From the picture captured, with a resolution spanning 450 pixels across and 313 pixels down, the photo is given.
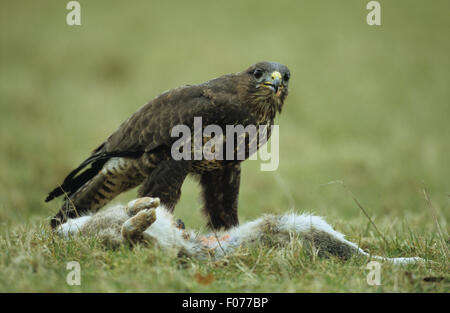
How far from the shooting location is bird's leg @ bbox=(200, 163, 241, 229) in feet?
14.6

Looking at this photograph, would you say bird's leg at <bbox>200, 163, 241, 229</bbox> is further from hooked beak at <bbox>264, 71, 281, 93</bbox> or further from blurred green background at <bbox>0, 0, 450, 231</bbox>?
blurred green background at <bbox>0, 0, 450, 231</bbox>

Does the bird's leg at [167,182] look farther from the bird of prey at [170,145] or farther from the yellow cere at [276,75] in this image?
the yellow cere at [276,75]

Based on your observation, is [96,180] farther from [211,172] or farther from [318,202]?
[318,202]

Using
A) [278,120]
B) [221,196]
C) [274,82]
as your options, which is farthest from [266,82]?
[278,120]

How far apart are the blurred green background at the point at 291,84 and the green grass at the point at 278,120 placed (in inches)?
1.7

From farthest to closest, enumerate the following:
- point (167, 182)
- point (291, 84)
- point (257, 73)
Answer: point (291, 84), point (257, 73), point (167, 182)

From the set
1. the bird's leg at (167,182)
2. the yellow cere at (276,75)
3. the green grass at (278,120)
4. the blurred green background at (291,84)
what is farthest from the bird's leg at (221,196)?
the blurred green background at (291,84)

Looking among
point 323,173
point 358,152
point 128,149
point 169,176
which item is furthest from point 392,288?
point 358,152

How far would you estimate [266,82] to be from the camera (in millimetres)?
4043

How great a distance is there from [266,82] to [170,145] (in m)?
0.93

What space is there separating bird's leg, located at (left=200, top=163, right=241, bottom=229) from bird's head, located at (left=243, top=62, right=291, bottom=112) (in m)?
0.70

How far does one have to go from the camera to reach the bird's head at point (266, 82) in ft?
13.2

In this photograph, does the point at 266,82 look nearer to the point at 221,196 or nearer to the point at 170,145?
the point at 170,145

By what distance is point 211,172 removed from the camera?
4418mm
